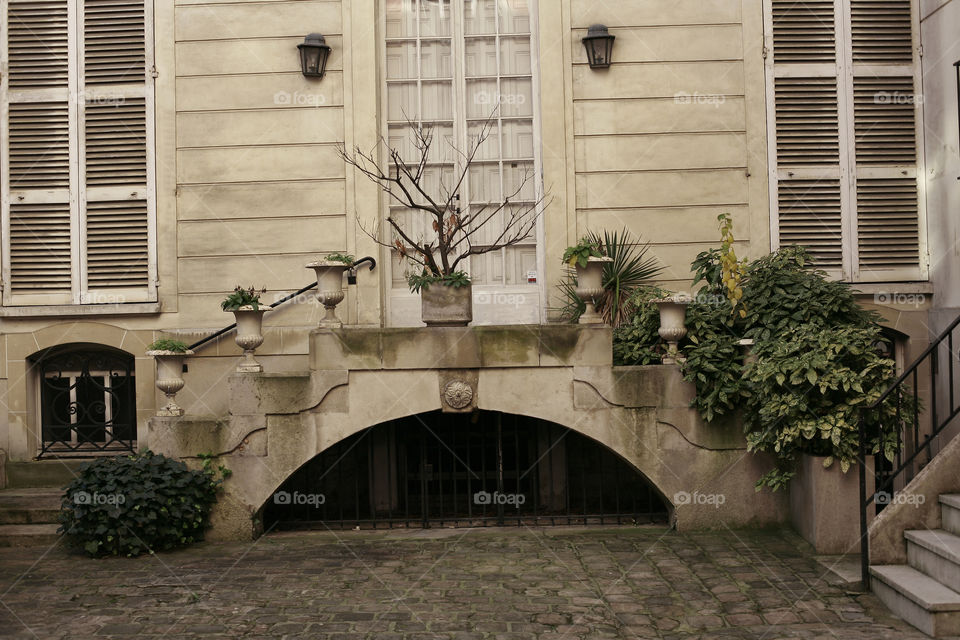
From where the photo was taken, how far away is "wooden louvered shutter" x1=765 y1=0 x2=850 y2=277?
9242 millimetres

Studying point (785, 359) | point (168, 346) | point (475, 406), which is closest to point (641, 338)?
point (785, 359)

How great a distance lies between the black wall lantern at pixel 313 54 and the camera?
29.7 feet

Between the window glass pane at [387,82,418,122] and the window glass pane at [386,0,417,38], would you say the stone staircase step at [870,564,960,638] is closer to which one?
the window glass pane at [387,82,418,122]

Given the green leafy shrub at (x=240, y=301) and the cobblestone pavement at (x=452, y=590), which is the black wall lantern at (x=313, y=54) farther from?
the cobblestone pavement at (x=452, y=590)

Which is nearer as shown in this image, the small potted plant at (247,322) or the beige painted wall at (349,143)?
the small potted plant at (247,322)

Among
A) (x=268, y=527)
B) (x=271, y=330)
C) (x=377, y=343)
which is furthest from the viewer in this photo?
(x=271, y=330)

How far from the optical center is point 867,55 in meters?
9.32

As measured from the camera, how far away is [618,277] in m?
8.70

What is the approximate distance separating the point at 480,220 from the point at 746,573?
13.9 ft

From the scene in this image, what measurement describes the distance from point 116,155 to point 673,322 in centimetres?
552

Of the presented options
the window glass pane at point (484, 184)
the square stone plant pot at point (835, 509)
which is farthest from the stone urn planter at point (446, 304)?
the square stone plant pot at point (835, 509)

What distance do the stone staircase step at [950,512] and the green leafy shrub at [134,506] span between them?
17.7ft

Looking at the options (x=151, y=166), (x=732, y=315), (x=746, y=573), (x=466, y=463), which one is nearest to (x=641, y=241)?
(x=732, y=315)

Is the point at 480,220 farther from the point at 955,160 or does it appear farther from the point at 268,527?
the point at 955,160
